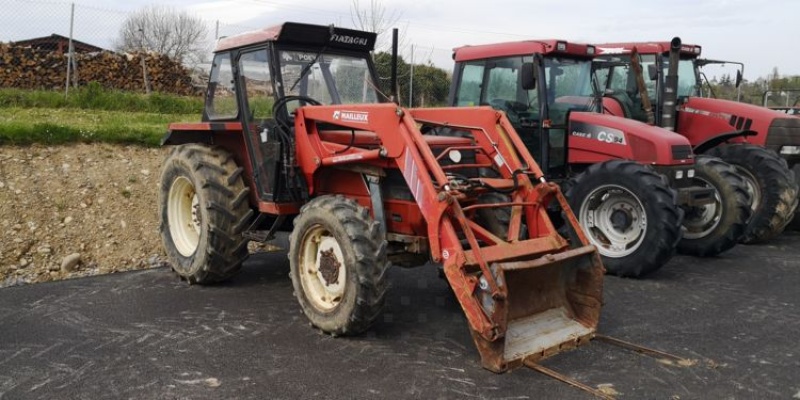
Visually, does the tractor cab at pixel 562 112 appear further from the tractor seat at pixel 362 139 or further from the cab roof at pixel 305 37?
→ the tractor seat at pixel 362 139

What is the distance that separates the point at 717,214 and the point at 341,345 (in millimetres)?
5029

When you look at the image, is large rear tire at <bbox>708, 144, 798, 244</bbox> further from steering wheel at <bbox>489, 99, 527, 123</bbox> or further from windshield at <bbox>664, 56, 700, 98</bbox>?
steering wheel at <bbox>489, 99, 527, 123</bbox>

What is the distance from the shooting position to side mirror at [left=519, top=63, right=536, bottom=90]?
7.11 meters

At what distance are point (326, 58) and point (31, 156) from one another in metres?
4.79

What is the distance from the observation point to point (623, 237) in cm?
688

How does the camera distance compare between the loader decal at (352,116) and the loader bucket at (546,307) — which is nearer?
the loader bucket at (546,307)

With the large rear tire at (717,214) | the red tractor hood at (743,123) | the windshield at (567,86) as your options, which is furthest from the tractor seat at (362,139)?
the red tractor hood at (743,123)

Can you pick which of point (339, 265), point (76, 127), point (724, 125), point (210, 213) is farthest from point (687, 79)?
point (76, 127)

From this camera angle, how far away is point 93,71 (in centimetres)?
1515

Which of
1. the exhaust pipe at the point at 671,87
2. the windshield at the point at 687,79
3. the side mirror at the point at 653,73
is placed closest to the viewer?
the exhaust pipe at the point at 671,87

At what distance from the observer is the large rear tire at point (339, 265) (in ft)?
14.7

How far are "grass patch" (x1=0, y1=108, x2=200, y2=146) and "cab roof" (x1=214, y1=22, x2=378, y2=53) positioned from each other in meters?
3.88

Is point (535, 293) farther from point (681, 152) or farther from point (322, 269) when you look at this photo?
point (681, 152)

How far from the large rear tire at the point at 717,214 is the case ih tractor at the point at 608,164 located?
0.4 inches
